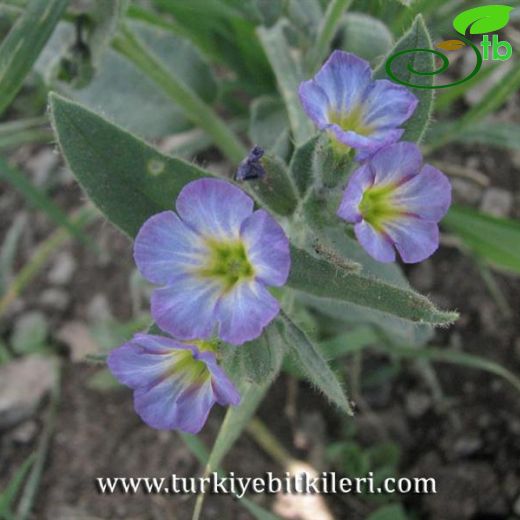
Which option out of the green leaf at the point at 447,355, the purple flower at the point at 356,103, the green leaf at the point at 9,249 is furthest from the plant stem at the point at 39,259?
the purple flower at the point at 356,103

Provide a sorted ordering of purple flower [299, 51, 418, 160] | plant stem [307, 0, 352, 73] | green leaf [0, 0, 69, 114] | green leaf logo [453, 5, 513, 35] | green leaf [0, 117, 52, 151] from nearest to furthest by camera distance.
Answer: purple flower [299, 51, 418, 160] → green leaf [0, 0, 69, 114] → plant stem [307, 0, 352, 73] → green leaf logo [453, 5, 513, 35] → green leaf [0, 117, 52, 151]

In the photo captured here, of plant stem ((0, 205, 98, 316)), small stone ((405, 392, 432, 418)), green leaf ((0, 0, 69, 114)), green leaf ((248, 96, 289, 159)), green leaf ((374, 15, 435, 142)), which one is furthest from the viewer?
plant stem ((0, 205, 98, 316))

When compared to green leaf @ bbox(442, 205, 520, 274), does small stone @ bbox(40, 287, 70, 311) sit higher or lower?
lower

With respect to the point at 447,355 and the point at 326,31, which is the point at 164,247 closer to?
the point at 326,31

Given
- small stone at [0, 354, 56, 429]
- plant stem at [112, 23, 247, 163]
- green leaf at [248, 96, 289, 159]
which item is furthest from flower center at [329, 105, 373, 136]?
small stone at [0, 354, 56, 429]

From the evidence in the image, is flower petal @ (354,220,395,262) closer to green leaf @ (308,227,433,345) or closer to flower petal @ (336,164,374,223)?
flower petal @ (336,164,374,223)

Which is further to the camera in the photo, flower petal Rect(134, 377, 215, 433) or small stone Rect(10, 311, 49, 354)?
small stone Rect(10, 311, 49, 354)

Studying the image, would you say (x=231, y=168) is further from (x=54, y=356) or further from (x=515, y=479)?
(x=515, y=479)

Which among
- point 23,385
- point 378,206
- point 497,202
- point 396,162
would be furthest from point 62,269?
point 396,162
